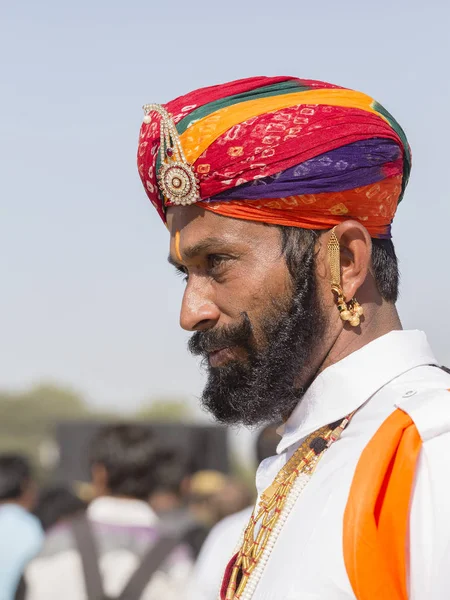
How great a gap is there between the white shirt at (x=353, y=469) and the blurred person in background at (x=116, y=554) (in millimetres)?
2174

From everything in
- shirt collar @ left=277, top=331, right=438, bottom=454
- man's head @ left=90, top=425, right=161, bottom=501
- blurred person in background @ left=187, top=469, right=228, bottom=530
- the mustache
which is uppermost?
the mustache

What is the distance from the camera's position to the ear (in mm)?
2469

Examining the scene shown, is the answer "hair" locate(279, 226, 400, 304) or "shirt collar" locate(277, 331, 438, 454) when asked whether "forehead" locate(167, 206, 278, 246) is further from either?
"shirt collar" locate(277, 331, 438, 454)

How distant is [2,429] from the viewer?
2499 inches

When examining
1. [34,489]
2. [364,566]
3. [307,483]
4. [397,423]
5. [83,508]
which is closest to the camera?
[364,566]

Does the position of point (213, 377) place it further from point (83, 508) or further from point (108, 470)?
point (83, 508)

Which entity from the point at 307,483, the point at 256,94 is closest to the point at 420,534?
the point at 307,483

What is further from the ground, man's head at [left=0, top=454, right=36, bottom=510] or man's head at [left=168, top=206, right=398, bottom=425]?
man's head at [left=168, top=206, right=398, bottom=425]

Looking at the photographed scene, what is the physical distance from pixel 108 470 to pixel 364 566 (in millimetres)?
3358

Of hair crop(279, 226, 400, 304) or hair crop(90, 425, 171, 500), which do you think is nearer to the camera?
hair crop(279, 226, 400, 304)

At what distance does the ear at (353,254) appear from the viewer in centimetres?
247

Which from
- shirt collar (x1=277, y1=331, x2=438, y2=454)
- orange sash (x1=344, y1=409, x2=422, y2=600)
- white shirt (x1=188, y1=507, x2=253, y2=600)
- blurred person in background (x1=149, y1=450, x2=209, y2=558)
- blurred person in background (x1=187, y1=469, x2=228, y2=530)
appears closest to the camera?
orange sash (x1=344, y1=409, x2=422, y2=600)

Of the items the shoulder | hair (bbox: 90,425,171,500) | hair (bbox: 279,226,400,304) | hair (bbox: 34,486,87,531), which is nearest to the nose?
hair (bbox: 279,226,400,304)

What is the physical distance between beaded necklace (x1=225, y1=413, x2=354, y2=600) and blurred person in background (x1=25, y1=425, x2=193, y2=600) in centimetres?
224
